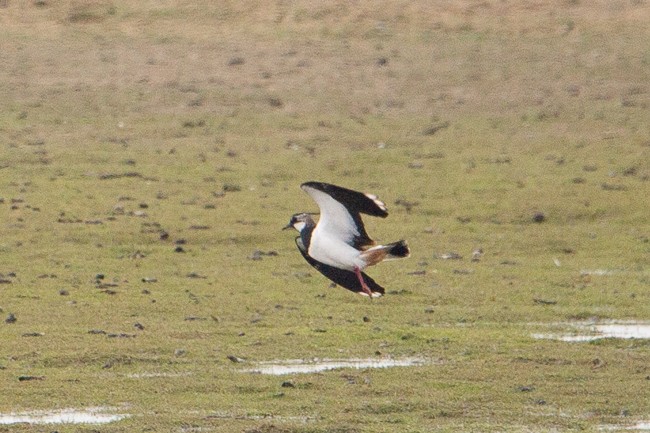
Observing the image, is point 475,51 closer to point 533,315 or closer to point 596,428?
point 533,315

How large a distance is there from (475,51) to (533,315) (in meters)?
12.2

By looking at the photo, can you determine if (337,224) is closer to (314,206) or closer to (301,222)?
(301,222)

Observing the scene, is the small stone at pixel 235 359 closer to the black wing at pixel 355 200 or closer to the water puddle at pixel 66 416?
the water puddle at pixel 66 416

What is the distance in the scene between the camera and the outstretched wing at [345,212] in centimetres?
1030

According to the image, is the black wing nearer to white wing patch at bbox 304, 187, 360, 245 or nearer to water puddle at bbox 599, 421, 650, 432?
white wing patch at bbox 304, 187, 360, 245

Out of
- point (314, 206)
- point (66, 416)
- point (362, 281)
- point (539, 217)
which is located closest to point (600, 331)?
point (362, 281)

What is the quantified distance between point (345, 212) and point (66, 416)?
2.07m

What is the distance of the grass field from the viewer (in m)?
11.6

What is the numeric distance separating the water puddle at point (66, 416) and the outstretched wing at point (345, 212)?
167 cm

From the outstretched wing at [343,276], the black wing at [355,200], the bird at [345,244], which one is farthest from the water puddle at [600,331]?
the black wing at [355,200]

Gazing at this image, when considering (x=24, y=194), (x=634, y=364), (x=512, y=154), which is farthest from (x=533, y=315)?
(x=512, y=154)

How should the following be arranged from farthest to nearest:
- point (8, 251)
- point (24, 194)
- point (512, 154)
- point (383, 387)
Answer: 1. point (512, 154)
2. point (24, 194)
3. point (8, 251)
4. point (383, 387)

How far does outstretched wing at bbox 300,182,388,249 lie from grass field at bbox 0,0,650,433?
108 centimetres

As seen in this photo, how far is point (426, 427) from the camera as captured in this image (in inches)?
415
